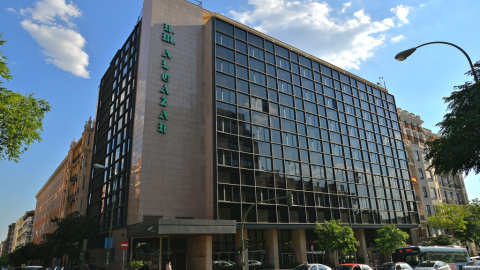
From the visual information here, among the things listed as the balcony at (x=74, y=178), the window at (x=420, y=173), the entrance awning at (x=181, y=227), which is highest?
the balcony at (x=74, y=178)

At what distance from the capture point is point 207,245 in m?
31.9

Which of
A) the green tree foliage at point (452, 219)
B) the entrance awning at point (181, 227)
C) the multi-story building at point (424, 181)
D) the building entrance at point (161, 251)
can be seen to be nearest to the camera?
the entrance awning at point (181, 227)

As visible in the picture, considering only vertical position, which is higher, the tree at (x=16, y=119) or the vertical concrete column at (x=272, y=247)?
the tree at (x=16, y=119)

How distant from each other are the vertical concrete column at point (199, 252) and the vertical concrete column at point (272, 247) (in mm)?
Result: 9538

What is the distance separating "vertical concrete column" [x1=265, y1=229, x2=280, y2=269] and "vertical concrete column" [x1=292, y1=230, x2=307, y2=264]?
3.75 meters

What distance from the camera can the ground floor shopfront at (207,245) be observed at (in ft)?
97.7

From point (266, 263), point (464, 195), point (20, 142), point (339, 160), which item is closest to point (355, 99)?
point (339, 160)

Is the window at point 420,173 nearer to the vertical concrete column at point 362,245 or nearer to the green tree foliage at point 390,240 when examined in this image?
the vertical concrete column at point 362,245

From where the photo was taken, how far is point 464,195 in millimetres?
72438

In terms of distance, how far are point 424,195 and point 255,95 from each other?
44052 millimetres

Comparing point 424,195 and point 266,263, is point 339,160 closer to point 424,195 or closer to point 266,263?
point 266,263

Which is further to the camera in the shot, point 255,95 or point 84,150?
point 84,150

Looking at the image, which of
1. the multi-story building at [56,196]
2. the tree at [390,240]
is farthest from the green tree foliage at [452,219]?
the multi-story building at [56,196]

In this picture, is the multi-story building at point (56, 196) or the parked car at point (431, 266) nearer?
the parked car at point (431, 266)
